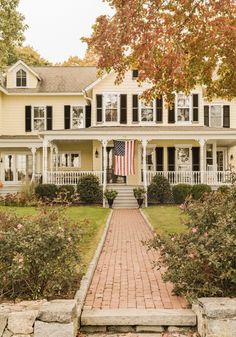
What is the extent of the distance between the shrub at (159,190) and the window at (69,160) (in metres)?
6.96

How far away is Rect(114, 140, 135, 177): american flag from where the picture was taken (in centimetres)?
2425

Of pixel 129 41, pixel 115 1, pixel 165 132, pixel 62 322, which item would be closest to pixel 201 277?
pixel 62 322

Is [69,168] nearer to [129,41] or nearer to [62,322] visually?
[129,41]

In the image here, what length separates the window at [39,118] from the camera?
104 feet

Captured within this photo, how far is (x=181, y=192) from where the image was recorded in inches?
1009

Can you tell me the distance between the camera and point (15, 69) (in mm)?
32219

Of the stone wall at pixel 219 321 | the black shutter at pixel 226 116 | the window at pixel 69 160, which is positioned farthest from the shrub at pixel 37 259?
the black shutter at pixel 226 116

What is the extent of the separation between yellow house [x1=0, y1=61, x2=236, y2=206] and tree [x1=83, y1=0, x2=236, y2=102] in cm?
→ 1305

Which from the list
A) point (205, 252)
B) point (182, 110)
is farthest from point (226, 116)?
point (205, 252)

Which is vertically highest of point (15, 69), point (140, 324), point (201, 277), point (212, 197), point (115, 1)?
point (15, 69)

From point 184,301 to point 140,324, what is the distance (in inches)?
43.5

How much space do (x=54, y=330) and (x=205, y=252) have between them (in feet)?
7.53

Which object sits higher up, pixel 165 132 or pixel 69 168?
pixel 165 132

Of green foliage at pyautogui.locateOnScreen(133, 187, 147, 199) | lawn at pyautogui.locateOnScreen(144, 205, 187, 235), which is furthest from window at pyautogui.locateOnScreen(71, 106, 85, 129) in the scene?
lawn at pyautogui.locateOnScreen(144, 205, 187, 235)
